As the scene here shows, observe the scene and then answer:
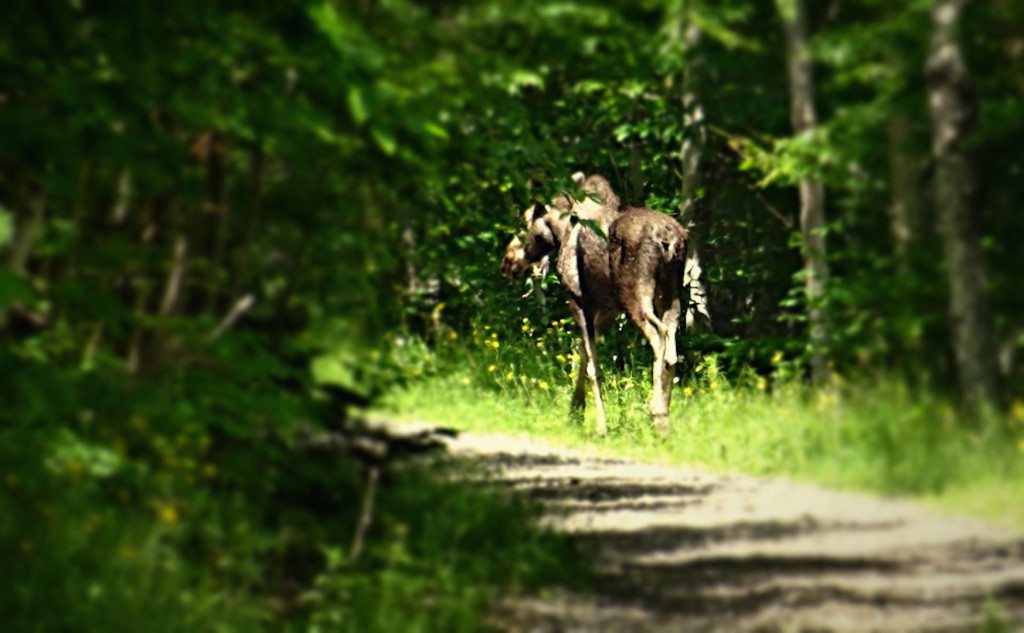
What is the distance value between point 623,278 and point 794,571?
7554 mm

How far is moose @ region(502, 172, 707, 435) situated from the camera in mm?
13923

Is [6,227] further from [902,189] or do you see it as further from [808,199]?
[902,189]

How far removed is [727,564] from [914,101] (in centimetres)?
215

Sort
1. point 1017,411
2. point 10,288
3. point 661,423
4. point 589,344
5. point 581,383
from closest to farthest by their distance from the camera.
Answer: point 10,288 < point 1017,411 < point 661,423 < point 589,344 < point 581,383

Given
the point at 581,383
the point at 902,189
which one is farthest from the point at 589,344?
the point at 902,189

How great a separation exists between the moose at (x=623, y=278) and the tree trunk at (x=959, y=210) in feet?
21.4

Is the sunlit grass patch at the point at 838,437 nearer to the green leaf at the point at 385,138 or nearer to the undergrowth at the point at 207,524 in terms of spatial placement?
the undergrowth at the point at 207,524

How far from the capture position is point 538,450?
44.9 feet

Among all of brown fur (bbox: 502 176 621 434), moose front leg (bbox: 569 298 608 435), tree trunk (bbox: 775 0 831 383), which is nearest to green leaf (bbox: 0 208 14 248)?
tree trunk (bbox: 775 0 831 383)

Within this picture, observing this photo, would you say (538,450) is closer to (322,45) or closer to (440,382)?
(440,382)

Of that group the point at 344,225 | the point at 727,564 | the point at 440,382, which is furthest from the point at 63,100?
the point at 440,382

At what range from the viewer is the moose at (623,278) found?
548 inches

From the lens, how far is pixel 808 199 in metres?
7.84

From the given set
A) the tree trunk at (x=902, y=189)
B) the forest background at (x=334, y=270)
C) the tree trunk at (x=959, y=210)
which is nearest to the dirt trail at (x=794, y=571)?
the forest background at (x=334, y=270)
